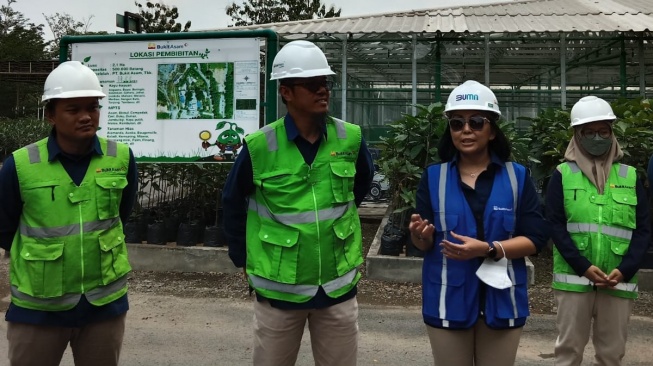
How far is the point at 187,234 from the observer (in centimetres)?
718

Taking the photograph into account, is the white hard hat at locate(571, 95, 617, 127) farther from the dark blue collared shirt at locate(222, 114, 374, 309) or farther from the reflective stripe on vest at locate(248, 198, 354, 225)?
the reflective stripe on vest at locate(248, 198, 354, 225)

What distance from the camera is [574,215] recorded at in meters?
3.27

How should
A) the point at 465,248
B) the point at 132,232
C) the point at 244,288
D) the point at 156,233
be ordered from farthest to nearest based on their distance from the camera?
1. the point at 132,232
2. the point at 156,233
3. the point at 244,288
4. the point at 465,248

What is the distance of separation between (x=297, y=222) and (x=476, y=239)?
758 mm

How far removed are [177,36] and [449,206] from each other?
518cm

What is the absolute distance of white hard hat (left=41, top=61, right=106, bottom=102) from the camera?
2.54 metres

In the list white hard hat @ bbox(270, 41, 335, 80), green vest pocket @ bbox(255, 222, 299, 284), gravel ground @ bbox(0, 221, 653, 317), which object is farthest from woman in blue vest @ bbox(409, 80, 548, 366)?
gravel ground @ bbox(0, 221, 653, 317)

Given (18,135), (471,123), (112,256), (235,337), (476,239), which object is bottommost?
(235,337)

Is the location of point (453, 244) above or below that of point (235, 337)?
above

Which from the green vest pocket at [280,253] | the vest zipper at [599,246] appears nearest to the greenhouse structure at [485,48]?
the vest zipper at [599,246]

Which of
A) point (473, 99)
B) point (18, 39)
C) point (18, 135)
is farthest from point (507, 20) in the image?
point (18, 39)

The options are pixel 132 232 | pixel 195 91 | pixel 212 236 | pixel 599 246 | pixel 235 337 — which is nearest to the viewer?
pixel 599 246

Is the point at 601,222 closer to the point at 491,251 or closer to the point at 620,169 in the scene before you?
the point at 620,169

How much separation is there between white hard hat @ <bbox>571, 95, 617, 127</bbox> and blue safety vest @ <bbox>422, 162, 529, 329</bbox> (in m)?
0.93
